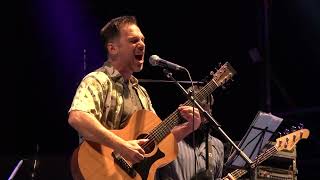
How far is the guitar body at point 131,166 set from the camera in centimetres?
368

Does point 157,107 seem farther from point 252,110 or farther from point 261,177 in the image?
point 261,177

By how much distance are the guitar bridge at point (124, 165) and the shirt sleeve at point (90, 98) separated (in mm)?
309

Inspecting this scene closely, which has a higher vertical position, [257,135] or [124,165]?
[124,165]

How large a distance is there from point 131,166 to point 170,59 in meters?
3.89

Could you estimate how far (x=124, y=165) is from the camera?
12.5ft

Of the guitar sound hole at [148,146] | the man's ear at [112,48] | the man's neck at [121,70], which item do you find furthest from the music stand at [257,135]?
the man's ear at [112,48]

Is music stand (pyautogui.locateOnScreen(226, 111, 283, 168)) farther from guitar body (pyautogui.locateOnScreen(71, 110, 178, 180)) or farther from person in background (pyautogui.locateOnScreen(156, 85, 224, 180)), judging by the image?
guitar body (pyautogui.locateOnScreen(71, 110, 178, 180))

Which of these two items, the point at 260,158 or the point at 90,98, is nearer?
the point at 90,98

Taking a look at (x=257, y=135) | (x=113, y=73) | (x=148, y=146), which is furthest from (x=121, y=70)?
(x=257, y=135)

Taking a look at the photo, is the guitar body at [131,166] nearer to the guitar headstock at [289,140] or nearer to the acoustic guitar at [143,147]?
the acoustic guitar at [143,147]

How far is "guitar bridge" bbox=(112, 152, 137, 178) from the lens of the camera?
3.80 m

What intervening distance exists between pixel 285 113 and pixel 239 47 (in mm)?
1177

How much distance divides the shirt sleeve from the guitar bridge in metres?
0.31

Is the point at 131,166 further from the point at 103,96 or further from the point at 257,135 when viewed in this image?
the point at 257,135
